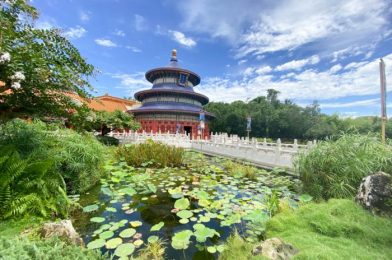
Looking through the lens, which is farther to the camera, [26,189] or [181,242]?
[26,189]

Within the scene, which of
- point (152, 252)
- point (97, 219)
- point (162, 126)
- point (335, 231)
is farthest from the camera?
point (162, 126)

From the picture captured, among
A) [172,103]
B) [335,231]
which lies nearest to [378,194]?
[335,231]

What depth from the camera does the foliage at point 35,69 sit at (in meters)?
3.84

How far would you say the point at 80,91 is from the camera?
4.92 m

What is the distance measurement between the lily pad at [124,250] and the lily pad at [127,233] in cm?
46

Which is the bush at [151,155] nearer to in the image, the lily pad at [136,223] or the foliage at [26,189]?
the lily pad at [136,223]

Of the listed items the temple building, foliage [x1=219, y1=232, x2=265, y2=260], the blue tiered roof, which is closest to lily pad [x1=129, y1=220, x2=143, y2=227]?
foliage [x1=219, y1=232, x2=265, y2=260]

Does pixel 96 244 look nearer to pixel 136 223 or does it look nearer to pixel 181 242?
pixel 136 223

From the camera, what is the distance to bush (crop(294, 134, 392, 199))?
521 centimetres

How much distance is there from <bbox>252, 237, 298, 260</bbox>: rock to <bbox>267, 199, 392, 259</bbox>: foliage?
112 millimetres

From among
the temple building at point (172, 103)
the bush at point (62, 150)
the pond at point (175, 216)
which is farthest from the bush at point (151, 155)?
the temple building at point (172, 103)

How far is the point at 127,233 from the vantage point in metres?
3.89

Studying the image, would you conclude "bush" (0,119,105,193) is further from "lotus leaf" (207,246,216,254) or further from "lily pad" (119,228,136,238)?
"lotus leaf" (207,246,216,254)

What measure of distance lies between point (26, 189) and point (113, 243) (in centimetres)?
182
